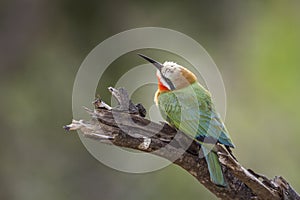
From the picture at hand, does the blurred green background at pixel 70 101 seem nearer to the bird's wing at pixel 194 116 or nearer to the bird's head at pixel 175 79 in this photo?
the bird's head at pixel 175 79

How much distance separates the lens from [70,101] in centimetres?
554

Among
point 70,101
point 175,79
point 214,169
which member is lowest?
point 70,101

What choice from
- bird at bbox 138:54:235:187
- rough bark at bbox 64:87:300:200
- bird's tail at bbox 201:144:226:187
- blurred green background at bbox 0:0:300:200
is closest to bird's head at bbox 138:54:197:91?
bird at bbox 138:54:235:187

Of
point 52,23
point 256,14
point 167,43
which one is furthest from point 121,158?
point 256,14

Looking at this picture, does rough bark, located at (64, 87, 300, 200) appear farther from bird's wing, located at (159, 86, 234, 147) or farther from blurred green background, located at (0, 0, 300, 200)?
blurred green background, located at (0, 0, 300, 200)

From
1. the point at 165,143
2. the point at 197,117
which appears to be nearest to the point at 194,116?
the point at 197,117

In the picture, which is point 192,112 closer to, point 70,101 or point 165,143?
point 165,143

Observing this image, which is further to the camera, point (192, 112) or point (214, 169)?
point (192, 112)

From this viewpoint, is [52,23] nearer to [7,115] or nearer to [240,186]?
[7,115]

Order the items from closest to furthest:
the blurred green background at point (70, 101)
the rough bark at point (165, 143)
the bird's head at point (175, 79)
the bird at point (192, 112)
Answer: the rough bark at point (165, 143), the bird at point (192, 112), the bird's head at point (175, 79), the blurred green background at point (70, 101)

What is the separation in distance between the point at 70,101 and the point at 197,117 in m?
2.99

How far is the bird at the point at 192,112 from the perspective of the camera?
252cm

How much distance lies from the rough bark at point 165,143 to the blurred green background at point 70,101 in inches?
115

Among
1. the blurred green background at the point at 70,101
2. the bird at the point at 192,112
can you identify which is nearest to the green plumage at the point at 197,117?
the bird at the point at 192,112
